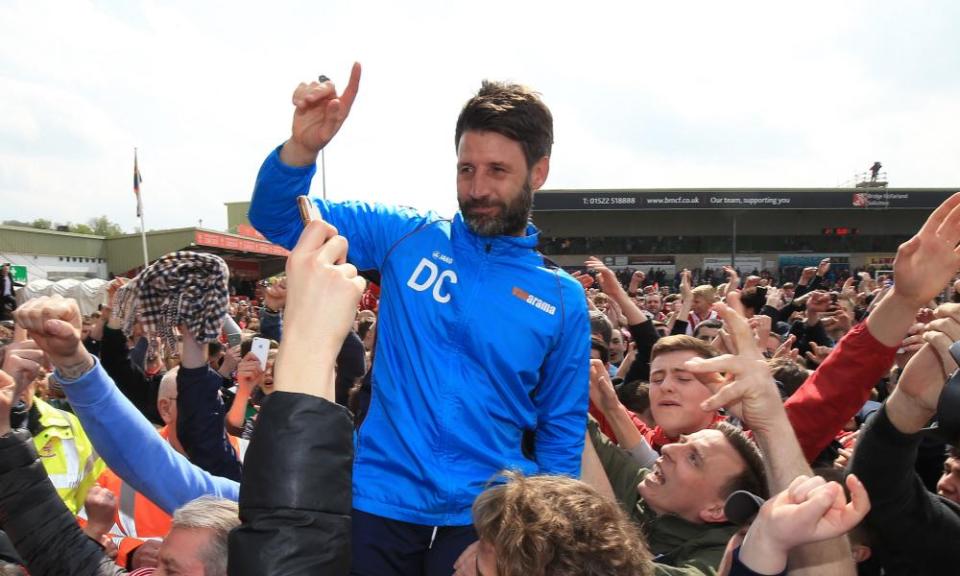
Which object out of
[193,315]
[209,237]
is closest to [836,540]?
[193,315]

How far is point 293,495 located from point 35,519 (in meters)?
1.41

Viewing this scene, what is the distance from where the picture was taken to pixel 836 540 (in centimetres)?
175

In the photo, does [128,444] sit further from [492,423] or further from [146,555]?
[492,423]

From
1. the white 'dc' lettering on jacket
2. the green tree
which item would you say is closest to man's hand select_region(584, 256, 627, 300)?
the white 'dc' lettering on jacket

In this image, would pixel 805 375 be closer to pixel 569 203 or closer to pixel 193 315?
pixel 193 315

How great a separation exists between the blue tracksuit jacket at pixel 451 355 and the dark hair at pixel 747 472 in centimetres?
61

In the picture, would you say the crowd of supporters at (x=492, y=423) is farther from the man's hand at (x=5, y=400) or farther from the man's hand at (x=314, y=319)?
the man's hand at (x=314, y=319)

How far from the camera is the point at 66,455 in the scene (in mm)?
3463

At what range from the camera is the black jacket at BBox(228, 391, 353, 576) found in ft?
3.12

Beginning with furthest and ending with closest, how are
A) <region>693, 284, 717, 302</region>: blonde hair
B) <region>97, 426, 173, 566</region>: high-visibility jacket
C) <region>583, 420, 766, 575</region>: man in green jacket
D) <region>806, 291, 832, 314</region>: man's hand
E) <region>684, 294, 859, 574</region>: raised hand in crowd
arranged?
1. <region>693, 284, 717, 302</region>: blonde hair
2. <region>806, 291, 832, 314</region>: man's hand
3. <region>97, 426, 173, 566</region>: high-visibility jacket
4. <region>583, 420, 766, 575</region>: man in green jacket
5. <region>684, 294, 859, 574</region>: raised hand in crowd

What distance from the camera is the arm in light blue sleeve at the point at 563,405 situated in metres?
2.21

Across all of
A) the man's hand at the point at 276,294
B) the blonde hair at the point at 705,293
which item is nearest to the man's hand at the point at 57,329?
the man's hand at the point at 276,294

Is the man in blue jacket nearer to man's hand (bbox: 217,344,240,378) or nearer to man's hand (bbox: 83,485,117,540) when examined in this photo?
man's hand (bbox: 83,485,117,540)

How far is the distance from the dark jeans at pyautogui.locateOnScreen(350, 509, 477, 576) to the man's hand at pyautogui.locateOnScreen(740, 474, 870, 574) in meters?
0.81
